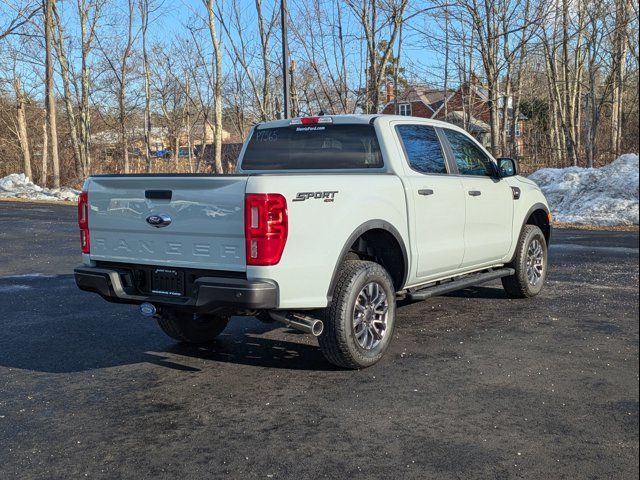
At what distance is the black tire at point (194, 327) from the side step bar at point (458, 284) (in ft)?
5.75

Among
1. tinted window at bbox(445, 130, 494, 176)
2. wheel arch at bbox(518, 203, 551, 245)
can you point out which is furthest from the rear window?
wheel arch at bbox(518, 203, 551, 245)

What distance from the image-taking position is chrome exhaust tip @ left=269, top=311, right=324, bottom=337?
15.4 feet

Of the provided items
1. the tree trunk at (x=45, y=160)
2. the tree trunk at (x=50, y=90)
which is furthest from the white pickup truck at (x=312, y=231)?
the tree trunk at (x=45, y=160)

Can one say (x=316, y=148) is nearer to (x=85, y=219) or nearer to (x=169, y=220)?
(x=169, y=220)

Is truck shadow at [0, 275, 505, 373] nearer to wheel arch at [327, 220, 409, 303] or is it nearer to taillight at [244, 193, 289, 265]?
wheel arch at [327, 220, 409, 303]

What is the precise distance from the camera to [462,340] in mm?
5930

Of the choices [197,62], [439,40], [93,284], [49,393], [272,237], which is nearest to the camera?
[272,237]

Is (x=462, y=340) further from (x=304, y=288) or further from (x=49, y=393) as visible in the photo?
(x=49, y=393)

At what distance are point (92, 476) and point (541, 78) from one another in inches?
1243

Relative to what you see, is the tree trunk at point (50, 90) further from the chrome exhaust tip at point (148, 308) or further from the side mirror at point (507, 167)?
the chrome exhaust tip at point (148, 308)

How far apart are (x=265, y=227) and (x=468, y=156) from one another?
3.23 meters

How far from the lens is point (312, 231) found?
4.64 metres

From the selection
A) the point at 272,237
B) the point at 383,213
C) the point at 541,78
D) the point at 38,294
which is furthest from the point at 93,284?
the point at 541,78

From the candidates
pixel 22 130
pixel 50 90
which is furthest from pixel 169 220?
pixel 22 130
